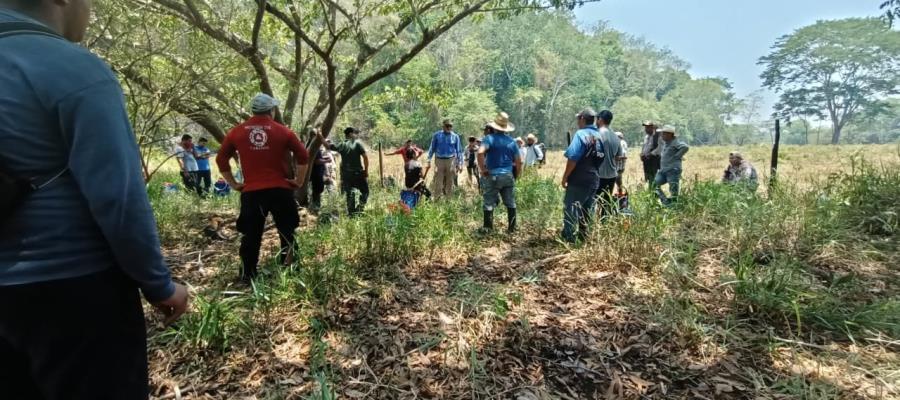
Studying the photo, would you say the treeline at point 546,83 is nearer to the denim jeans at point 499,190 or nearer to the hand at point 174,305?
the denim jeans at point 499,190

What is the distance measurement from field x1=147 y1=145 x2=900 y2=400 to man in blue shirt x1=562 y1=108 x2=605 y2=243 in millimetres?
369

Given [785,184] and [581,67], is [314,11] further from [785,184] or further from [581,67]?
[581,67]

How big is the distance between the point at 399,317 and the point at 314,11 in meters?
4.83

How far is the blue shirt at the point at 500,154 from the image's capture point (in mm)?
5703

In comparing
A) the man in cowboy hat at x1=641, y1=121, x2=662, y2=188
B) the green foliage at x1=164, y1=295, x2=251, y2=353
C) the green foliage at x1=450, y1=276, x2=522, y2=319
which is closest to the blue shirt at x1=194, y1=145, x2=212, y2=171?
the green foliage at x1=164, y1=295, x2=251, y2=353

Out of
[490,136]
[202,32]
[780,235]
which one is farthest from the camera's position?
[490,136]

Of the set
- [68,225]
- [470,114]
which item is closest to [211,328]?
[68,225]

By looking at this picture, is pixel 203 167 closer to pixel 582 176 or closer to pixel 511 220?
pixel 511 220

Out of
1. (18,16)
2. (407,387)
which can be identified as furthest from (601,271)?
(18,16)

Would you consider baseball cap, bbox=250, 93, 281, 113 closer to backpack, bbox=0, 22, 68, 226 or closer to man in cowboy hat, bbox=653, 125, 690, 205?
backpack, bbox=0, 22, 68, 226

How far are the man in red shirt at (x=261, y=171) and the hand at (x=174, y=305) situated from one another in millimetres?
2457

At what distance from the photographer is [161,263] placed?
1.28 meters

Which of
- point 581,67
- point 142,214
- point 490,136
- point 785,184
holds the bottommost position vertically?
point 785,184

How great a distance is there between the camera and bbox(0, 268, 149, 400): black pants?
111 centimetres
